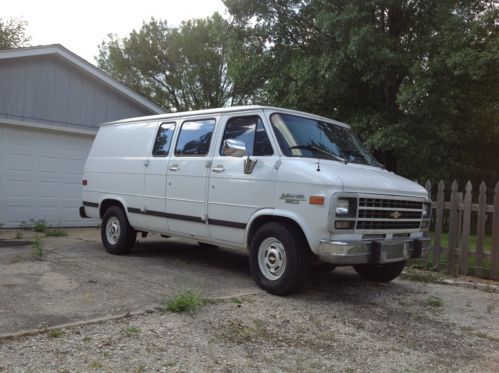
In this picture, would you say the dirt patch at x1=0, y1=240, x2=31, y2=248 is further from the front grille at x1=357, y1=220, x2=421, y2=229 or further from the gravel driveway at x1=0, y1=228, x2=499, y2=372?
the front grille at x1=357, y1=220, x2=421, y2=229

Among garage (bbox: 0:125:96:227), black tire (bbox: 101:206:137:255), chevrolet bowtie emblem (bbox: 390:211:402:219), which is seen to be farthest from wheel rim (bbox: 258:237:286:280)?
garage (bbox: 0:125:96:227)

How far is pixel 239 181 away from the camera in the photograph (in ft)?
19.9

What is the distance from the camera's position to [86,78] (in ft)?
40.8

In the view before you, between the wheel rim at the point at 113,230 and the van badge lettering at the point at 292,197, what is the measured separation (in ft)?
11.6

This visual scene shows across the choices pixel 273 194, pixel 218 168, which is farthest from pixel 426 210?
pixel 218 168

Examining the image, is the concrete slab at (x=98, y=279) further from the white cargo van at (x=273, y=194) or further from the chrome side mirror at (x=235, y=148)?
the chrome side mirror at (x=235, y=148)

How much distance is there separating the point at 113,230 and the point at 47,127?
15.2 ft

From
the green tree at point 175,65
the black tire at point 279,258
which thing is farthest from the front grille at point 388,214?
the green tree at point 175,65

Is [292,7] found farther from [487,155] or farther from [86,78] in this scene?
[487,155]

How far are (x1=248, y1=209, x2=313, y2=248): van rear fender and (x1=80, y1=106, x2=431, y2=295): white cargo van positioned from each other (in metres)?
0.01

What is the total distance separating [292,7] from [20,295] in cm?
1169

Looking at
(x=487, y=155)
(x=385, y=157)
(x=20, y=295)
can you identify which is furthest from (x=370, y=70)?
(x=487, y=155)

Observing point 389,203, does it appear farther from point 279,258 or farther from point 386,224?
point 279,258

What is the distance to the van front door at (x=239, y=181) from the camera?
5.80 metres
